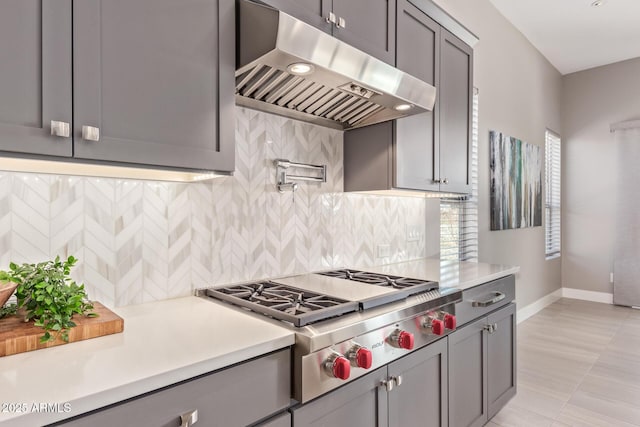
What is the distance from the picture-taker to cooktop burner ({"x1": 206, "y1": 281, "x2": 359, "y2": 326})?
1200mm

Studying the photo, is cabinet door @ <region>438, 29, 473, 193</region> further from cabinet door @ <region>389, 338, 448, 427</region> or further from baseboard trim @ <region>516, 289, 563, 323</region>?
baseboard trim @ <region>516, 289, 563, 323</region>

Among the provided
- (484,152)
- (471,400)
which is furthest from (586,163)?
(471,400)

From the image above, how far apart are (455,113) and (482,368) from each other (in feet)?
4.86

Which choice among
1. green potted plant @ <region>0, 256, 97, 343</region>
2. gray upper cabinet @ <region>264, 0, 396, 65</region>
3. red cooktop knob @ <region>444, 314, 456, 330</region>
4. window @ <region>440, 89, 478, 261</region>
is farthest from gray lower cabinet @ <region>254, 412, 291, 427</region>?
window @ <region>440, 89, 478, 261</region>

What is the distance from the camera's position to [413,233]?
2723mm

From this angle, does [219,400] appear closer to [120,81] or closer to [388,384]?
[388,384]

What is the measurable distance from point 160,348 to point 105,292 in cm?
50

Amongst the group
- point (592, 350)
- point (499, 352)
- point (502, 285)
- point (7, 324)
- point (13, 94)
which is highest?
point (13, 94)

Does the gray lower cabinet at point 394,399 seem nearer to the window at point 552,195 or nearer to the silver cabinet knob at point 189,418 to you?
the silver cabinet knob at point 189,418

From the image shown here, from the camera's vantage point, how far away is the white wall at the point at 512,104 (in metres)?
3.46

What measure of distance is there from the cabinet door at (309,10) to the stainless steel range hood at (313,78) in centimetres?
16

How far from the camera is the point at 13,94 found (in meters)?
0.88

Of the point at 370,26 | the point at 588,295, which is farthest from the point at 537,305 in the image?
the point at 370,26

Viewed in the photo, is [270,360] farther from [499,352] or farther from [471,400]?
[499,352]
